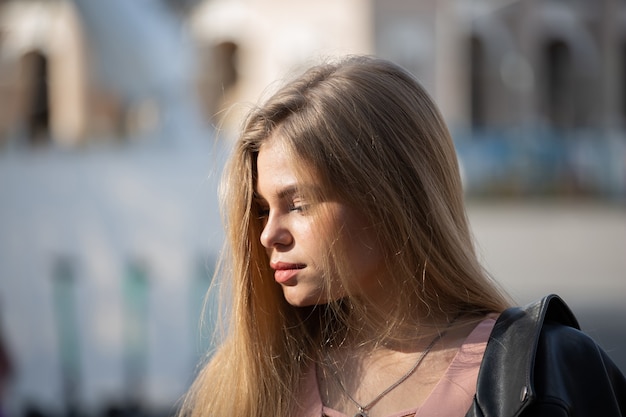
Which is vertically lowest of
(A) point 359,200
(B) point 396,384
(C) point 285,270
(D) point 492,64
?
(B) point 396,384

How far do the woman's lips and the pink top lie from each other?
0.23 metres

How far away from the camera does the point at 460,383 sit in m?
1.37

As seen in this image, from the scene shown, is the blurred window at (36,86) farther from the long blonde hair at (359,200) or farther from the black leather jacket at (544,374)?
the black leather jacket at (544,374)

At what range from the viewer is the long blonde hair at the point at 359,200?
1452 mm

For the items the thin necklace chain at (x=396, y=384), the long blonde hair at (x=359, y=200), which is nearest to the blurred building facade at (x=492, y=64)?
the long blonde hair at (x=359, y=200)

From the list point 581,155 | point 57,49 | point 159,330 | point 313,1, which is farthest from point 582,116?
point 159,330

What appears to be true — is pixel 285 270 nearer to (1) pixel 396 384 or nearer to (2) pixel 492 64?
(1) pixel 396 384

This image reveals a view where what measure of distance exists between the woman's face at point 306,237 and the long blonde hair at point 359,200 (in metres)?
0.02

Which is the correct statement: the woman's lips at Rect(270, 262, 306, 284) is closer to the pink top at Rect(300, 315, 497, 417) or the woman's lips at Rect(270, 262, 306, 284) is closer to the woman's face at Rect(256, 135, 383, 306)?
the woman's face at Rect(256, 135, 383, 306)

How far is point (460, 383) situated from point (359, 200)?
31cm

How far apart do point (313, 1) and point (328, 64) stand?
60.2 ft

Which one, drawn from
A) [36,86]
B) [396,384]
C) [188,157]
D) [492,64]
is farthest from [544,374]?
[492,64]

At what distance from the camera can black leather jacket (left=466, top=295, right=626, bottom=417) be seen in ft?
4.10

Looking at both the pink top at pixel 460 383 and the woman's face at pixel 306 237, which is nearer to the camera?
the pink top at pixel 460 383
